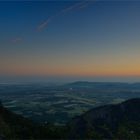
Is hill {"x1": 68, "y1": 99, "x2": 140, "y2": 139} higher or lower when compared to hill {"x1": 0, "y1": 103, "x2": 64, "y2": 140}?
lower

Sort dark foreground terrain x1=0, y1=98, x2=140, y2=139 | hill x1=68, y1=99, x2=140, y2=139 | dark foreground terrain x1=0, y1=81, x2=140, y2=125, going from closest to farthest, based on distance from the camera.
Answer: dark foreground terrain x1=0, y1=98, x2=140, y2=139
hill x1=68, y1=99, x2=140, y2=139
dark foreground terrain x1=0, y1=81, x2=140, y2=125

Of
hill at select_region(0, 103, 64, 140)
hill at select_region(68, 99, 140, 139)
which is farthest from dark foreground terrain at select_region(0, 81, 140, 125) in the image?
hill at select_region(0, 103, 64, 140)

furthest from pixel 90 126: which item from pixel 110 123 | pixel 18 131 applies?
pixel 18 131

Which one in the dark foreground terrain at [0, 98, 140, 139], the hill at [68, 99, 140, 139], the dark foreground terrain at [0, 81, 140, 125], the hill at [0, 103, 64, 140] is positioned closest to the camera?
the hill at [0, 103, 64, 140]

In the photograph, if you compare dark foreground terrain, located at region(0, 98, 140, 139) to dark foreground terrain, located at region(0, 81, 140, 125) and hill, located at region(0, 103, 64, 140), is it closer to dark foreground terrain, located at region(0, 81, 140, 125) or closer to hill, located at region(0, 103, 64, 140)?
hill, located at region(0, 103, 64, 140)

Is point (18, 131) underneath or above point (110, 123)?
above

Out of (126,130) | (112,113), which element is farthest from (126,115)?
(126,130)

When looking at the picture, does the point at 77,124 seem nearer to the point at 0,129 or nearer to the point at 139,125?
the point at 139,125

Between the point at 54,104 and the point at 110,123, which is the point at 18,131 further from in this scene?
the point at 54,104
